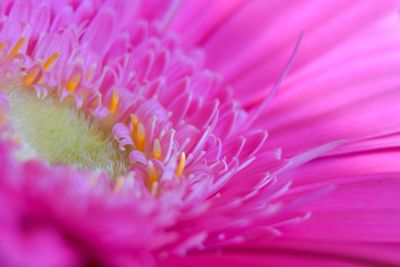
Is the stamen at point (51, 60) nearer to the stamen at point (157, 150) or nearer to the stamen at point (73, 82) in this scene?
the stamen at point (73, 82)

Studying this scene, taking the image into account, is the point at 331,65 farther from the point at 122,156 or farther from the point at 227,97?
the point at 122,156

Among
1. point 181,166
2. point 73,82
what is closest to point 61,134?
point 73,82

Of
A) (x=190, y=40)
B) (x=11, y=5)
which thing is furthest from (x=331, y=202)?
(x=11, y=5)

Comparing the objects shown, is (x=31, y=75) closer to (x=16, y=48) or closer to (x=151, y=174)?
(x=16, y=48)

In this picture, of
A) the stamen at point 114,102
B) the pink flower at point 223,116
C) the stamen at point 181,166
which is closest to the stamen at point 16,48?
the pink flower at point 223,116

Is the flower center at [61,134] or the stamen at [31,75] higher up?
the stamen at [31,75]

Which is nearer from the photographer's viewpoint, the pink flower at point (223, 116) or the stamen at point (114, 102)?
the pink flower at point (223, 116)
